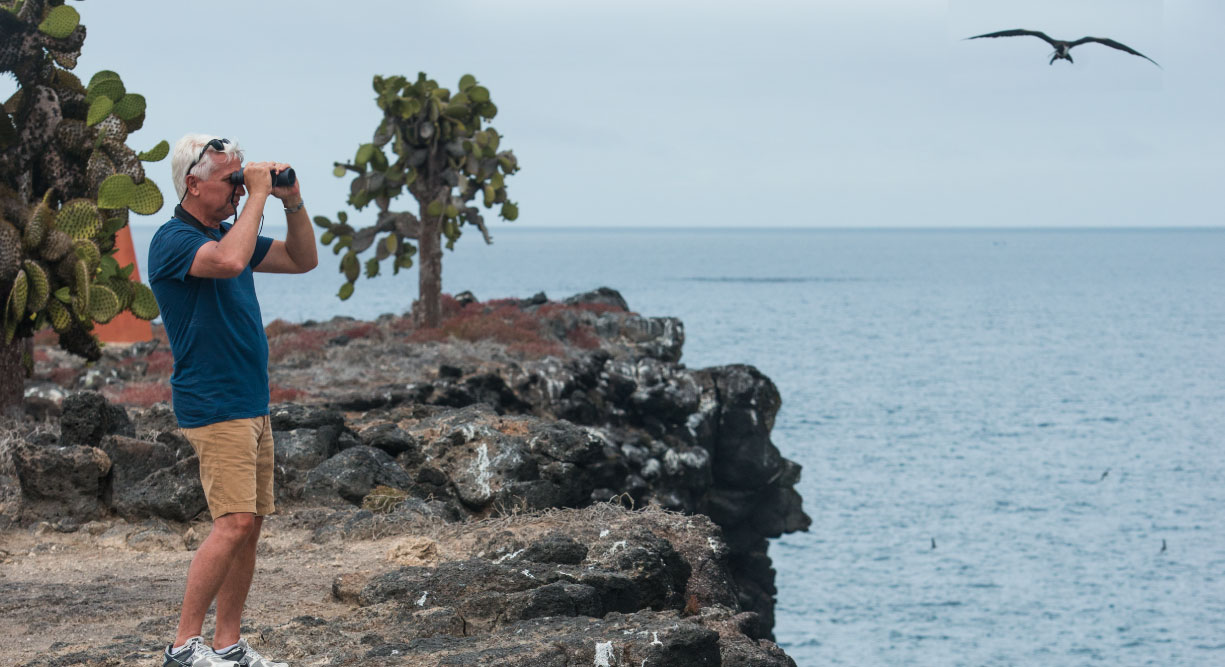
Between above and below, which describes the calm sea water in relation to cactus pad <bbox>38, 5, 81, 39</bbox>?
below

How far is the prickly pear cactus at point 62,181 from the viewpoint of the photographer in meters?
12.3

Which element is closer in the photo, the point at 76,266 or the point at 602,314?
the point at 76,266

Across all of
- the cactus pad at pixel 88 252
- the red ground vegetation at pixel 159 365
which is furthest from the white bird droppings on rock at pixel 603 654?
the red ground vegetation at pixel 159 365

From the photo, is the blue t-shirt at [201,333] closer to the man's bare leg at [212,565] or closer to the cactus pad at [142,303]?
the man's bare leg at [212,565]

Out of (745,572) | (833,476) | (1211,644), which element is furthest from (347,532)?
(833,476)

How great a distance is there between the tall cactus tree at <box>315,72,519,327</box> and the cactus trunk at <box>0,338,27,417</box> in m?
10.6

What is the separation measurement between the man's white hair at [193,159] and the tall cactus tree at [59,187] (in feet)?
24.8

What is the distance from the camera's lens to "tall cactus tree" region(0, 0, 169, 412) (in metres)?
12.3

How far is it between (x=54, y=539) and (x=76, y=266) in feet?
12.2

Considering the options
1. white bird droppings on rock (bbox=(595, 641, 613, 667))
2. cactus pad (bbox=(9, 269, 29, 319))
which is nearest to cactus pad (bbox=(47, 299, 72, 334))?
cactus pad (bbox=(9, 269, 29, 319))

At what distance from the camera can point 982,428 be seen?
2384 inches

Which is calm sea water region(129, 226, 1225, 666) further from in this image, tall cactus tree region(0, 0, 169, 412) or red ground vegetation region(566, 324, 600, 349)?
tall cactus tree region(0, 0, 169, 412)

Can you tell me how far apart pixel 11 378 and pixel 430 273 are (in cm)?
1116

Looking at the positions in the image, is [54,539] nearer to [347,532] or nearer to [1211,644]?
[347,532]
